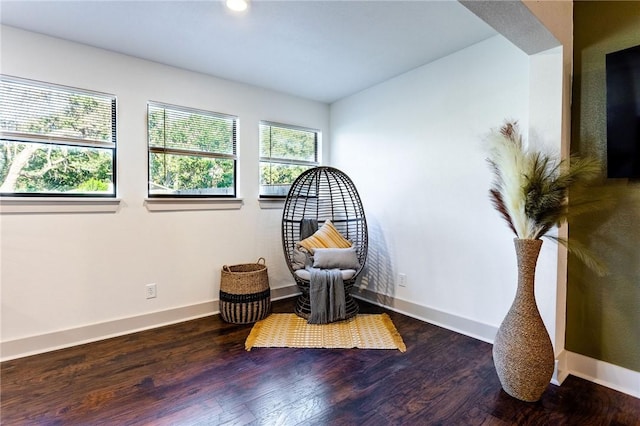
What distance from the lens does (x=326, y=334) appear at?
2.65 m

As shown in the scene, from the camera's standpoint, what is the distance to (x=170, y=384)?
1.96 metres

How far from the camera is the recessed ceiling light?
1.97 meters

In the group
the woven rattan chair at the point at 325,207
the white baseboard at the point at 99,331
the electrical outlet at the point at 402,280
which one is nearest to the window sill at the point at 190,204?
the woven rattan chair at the point at 325,207

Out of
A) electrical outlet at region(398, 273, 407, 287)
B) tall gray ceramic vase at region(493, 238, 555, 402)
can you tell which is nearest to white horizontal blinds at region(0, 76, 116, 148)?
electrical outlet at region(398, 273, 407, 287)

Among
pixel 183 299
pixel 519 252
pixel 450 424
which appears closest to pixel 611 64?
pixel 519 252

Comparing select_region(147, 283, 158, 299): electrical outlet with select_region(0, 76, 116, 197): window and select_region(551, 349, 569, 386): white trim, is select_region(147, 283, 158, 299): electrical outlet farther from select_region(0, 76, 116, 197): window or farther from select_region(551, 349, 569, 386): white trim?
select_region(551, 349, 569, 386): white trim

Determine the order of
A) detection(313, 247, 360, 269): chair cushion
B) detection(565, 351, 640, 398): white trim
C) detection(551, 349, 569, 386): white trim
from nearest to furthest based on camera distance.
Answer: detection(565, 351, 640, 398): white trim → detection(551, 349, 569, 386): white trim → detection(313, 247, 360, 269): chair cushion

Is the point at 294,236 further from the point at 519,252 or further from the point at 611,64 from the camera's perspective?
the point at 611,64

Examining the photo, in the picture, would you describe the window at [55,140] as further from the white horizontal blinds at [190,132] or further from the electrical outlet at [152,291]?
the electrical outlet at [152,291]

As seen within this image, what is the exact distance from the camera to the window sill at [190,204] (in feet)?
9.32

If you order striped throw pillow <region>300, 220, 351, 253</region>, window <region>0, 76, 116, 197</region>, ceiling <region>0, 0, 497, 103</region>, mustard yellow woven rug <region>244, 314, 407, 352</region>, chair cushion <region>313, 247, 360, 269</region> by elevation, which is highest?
ceiling <region>0, 0, 497, 103</region>

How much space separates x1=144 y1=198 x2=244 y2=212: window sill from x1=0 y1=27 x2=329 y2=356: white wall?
0.06 metres

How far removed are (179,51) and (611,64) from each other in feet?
9.87

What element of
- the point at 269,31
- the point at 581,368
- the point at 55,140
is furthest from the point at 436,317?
the point at 55,140
